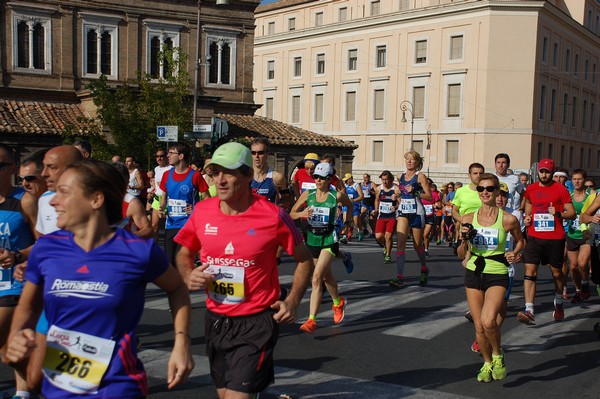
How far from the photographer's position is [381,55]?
58562 mm

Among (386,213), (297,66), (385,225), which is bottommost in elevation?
(385,225)

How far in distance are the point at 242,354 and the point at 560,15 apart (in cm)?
5703

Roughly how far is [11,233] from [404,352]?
14.5 feet

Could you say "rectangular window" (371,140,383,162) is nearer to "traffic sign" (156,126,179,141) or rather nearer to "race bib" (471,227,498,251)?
"traffic sign" (156,126,179,141)

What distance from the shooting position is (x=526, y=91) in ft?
173

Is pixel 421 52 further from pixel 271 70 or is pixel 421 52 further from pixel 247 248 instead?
pixel 247 248

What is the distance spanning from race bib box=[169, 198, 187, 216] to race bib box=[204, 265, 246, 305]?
529 centimetres

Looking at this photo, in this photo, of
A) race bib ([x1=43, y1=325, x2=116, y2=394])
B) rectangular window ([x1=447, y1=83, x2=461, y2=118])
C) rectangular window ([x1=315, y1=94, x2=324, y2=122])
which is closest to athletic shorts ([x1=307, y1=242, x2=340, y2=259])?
race bib ([x1=43, y1=325, x2=116, y2=394])

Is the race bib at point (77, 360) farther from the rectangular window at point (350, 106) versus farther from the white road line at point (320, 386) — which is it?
the rectangular window at point (350, 106)

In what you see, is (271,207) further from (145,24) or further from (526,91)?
(526,91)

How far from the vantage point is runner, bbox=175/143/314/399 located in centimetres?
425

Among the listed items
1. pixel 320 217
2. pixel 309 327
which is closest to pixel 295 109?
pixel 320 217

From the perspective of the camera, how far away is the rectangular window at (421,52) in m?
55.6

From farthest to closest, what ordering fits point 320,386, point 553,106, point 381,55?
point 381,55 → point 553,106 → point 320,386
